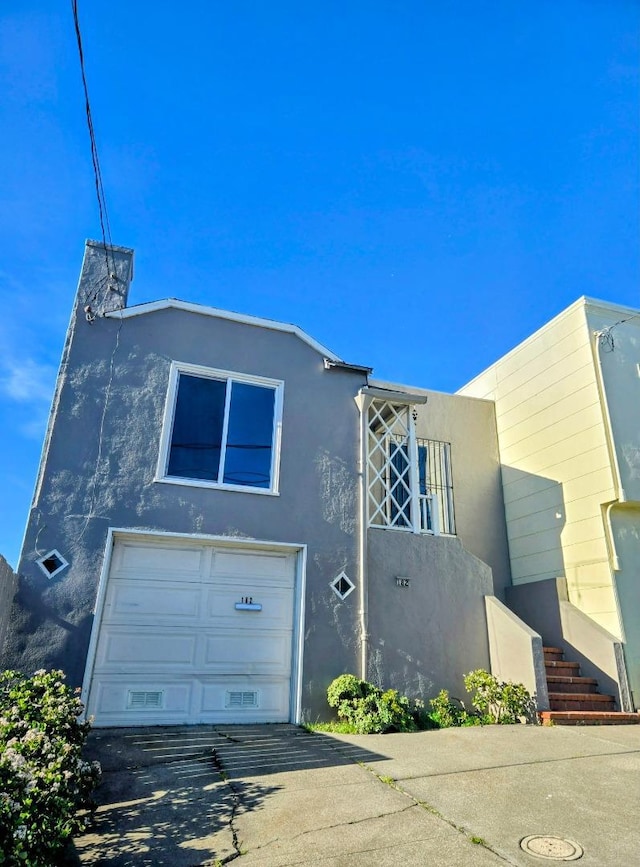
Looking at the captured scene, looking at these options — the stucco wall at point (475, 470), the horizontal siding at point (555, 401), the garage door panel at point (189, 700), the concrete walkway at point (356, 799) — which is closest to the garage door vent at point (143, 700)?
the garage door panel at point (189, 700)

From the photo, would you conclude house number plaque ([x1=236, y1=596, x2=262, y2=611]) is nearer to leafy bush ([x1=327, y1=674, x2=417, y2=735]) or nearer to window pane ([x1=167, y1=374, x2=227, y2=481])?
leafy bush ([x1=327, y1=674, x2=417, y2=735])

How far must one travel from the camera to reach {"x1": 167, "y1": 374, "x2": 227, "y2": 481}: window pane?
7.10 meters

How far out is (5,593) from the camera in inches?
213

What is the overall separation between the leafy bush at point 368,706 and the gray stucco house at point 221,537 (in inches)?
10.0

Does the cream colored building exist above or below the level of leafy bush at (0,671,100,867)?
above

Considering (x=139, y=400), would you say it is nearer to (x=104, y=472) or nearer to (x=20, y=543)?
(x=104, y=472)

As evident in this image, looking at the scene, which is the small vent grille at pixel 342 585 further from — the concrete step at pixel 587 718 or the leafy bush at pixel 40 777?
the leafy bush at pixel 40 777

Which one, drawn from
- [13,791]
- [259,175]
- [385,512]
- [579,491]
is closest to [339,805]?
[13,791]

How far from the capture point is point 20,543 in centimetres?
605

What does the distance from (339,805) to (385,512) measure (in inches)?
202

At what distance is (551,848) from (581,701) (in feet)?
16.5

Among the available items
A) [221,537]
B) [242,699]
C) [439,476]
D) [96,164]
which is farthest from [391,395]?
[96,164]

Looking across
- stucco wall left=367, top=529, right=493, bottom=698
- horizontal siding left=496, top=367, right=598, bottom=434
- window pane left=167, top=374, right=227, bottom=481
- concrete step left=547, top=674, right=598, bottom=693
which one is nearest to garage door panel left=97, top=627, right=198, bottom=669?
window pane left=167, top=374, right=227, bottom=481

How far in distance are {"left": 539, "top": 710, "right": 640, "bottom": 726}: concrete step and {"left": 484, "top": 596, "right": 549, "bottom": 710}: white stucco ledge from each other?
0.44 feet
